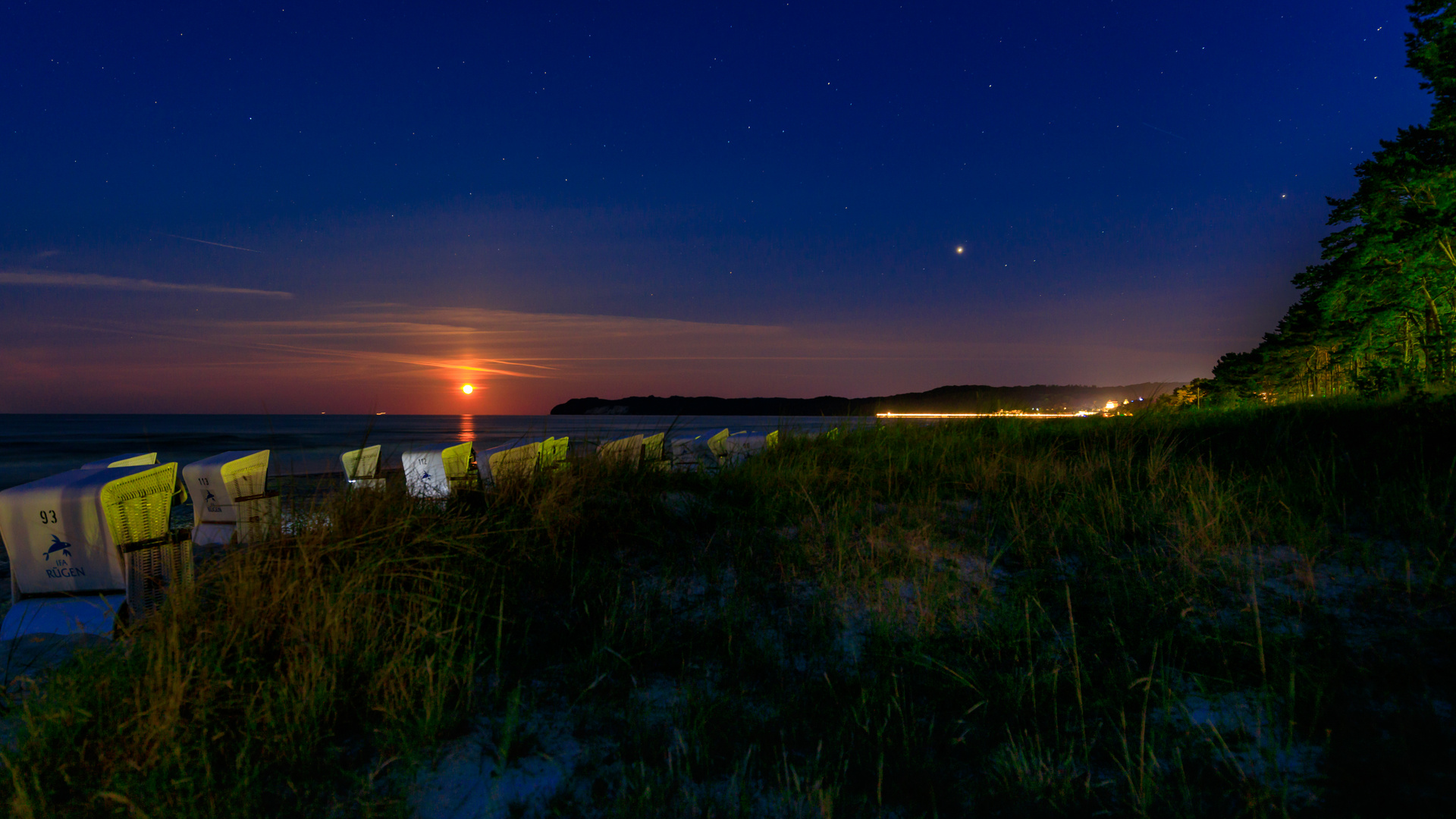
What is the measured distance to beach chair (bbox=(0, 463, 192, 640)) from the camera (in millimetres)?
3896

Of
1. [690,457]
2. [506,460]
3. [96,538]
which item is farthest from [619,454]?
[96,538]

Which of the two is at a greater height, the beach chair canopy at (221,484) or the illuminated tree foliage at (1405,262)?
the illuminated tree foliage at (1405,262)

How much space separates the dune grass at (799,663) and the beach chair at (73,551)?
5.50 feet

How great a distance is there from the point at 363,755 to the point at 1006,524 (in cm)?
374

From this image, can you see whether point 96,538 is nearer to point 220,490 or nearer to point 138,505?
point 138,505

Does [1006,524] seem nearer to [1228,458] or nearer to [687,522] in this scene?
[687,522]

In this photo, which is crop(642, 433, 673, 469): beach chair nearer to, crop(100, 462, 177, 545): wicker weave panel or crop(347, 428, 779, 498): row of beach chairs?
crop(347, 428, 779, 498): row of beach chairs

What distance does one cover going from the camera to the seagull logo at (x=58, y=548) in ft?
13.1

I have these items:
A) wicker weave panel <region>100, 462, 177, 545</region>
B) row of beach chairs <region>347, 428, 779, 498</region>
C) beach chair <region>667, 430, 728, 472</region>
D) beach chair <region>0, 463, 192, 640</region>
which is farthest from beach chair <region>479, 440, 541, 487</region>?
wicker weave panel <region>100, 462, 177, 545</region>

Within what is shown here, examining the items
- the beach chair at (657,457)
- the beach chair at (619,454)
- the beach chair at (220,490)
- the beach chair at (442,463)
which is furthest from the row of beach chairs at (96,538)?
the beach chair at (220,490)

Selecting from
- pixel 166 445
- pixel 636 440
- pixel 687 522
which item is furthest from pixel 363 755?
pixel 166 445

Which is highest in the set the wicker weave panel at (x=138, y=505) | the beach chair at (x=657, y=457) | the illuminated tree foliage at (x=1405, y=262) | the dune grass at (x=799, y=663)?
the illuminated tree foliage at (x=1405, y=262)

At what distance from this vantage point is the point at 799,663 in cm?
286

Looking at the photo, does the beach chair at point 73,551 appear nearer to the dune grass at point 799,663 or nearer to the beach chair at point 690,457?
the dune grass at point 799,663
